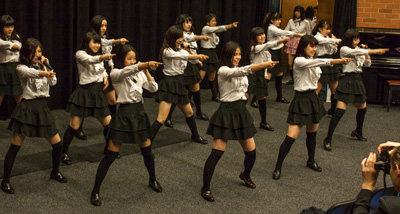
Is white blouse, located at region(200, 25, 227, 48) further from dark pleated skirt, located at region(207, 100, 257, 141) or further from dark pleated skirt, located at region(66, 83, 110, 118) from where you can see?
dark pleated skirt, located at region(207, 100, 257, 141)

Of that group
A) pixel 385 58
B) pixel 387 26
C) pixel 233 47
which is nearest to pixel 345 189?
pixel 233 47

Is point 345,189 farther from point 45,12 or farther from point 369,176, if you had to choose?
point 45,12

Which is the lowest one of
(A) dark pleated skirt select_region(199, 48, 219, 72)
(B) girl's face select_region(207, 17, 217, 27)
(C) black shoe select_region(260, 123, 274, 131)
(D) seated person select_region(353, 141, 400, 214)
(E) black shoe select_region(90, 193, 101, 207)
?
(E) black shoe select_region(90, 193, 101, 207)

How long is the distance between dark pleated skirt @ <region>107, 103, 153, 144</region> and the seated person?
206 cm

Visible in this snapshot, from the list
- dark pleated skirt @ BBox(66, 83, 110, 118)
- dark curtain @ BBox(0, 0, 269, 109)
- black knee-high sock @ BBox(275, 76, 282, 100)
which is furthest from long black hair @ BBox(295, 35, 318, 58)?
black knee-high sock @ BBox(275, 76, 282, 100)

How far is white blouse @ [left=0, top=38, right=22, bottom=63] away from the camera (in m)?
5.46

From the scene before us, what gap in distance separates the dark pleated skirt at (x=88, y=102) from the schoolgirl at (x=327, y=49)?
3236 millimetres

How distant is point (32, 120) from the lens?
4.27m

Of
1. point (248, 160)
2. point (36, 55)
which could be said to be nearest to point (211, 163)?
point (248, 160)

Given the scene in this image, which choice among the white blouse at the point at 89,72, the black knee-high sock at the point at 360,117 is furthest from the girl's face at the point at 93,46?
the black knee-high sock at the point at 360,117

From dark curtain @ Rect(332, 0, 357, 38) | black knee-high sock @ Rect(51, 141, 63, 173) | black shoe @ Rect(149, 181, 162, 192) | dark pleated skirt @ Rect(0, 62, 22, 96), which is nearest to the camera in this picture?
black knee-high sock @ Rect(51, 141, 63, 173)

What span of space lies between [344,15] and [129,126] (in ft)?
19.9

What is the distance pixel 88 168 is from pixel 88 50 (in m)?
1.16

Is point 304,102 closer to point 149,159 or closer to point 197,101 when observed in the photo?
point 149,159
